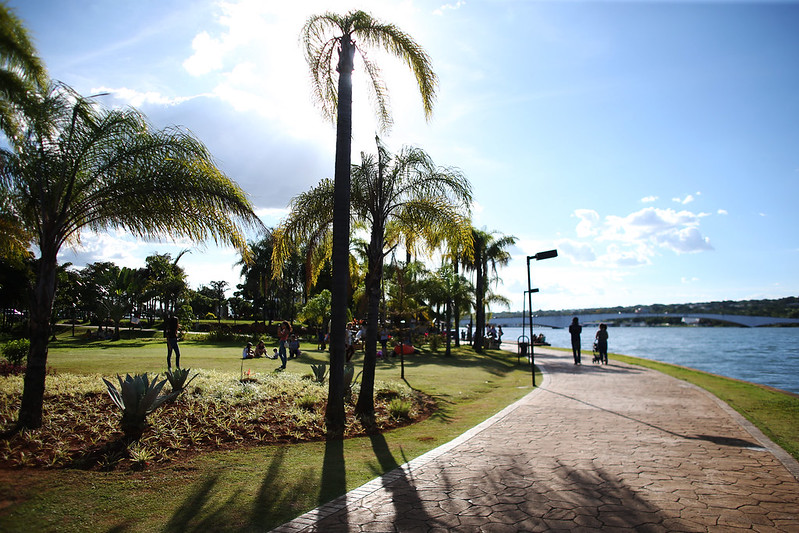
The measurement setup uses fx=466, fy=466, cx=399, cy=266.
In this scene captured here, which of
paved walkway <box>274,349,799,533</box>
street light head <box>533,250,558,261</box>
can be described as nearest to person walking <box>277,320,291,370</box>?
street light head <box>533,250,558,261</box>

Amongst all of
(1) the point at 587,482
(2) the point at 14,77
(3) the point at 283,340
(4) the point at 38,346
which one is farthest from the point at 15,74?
(3) the point at 283,340

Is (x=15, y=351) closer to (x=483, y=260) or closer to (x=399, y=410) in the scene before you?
(x=399, y=410)

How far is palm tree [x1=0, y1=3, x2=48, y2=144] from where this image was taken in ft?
21.0

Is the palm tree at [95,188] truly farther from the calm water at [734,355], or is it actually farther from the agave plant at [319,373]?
the calm water at [734,355]

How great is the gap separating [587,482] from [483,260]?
25.9 metres

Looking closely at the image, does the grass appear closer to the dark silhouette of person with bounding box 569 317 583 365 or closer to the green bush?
the green bush

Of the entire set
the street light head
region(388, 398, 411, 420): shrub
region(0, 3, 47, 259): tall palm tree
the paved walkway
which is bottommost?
region(388, 398, 411, 420): shrub

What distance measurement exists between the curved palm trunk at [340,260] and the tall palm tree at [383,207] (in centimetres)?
137

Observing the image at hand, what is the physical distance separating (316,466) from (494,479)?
2003mm

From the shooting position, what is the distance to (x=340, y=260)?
743 centimetres

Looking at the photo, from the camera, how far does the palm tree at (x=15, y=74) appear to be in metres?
6.40

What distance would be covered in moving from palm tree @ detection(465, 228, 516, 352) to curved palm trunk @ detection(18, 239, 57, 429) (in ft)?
78.4

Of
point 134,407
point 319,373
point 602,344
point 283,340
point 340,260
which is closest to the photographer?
point 134,407

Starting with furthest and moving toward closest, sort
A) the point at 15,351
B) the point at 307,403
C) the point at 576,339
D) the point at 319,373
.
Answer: the point at 576,339
the point at 319,373
the point at 15,351
the point at 307,403
